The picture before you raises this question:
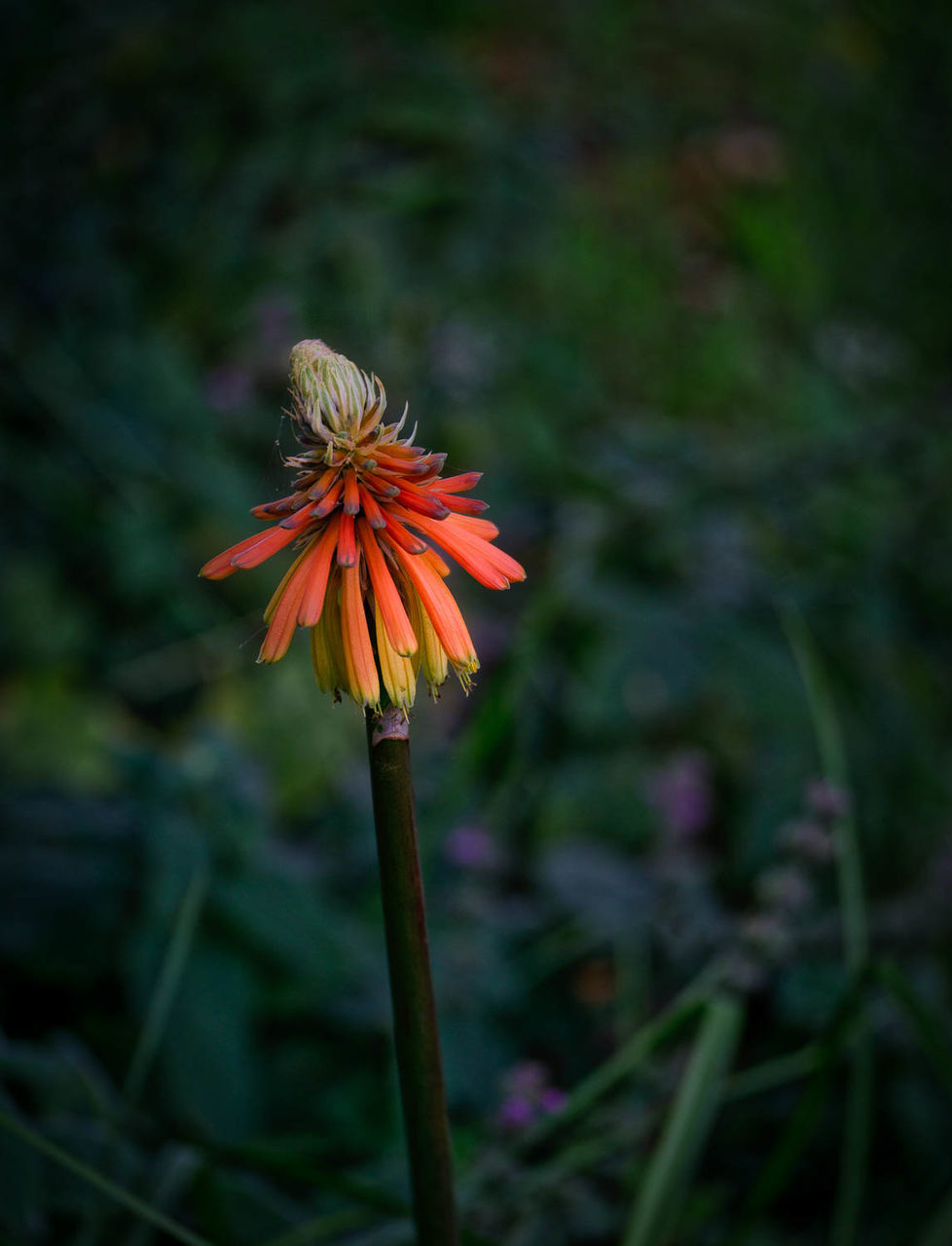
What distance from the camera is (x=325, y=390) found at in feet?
1.87

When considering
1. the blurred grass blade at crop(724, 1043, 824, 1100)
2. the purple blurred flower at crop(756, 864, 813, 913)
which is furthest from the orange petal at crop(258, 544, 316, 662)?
the blurred grass blade at crop(724, 1043, 824, 1100)

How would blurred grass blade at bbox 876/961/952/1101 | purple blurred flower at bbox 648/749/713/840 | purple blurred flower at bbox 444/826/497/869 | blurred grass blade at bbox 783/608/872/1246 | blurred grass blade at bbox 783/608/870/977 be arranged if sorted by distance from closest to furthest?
blurred grass blade at bbox 876/961/952/1101 → blurred grass blade at bbox 783/608/872/1246 → blurred grass blade at bbox 783/608/870/977 → purple blurred flower at bbox 444/826/497/869 → purple blurred flower at bbox 648/749/713/840

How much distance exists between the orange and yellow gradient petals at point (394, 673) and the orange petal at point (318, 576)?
0.04 metres

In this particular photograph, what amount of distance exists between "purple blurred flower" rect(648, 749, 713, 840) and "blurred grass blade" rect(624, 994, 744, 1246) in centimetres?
86

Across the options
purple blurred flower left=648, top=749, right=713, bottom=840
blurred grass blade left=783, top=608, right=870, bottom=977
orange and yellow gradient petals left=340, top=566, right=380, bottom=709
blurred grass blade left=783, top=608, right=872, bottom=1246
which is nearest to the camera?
orange and yellow gradient petals left=340, top=566, right=380, bottom=709

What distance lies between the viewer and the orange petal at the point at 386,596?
0.57 m

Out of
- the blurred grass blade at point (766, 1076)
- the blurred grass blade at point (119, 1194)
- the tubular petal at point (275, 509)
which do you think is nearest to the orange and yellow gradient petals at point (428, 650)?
the tubular petal at point (275, 509)

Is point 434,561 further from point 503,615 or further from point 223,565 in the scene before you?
point 503,615

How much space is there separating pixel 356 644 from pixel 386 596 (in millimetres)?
40

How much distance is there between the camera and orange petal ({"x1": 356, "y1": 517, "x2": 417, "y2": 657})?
22.5 inches

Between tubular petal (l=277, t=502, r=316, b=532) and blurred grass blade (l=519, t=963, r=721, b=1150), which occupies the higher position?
tubular petal (l=277, t=502, r=316, b=532)

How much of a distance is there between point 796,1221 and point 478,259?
116 inches

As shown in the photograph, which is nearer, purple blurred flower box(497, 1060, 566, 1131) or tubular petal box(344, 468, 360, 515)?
tubular petal box(344, 468, 360, 515)

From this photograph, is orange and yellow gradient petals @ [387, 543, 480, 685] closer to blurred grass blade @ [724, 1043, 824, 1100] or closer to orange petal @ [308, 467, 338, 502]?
orange petal @ [308, 467, 338, 502]
